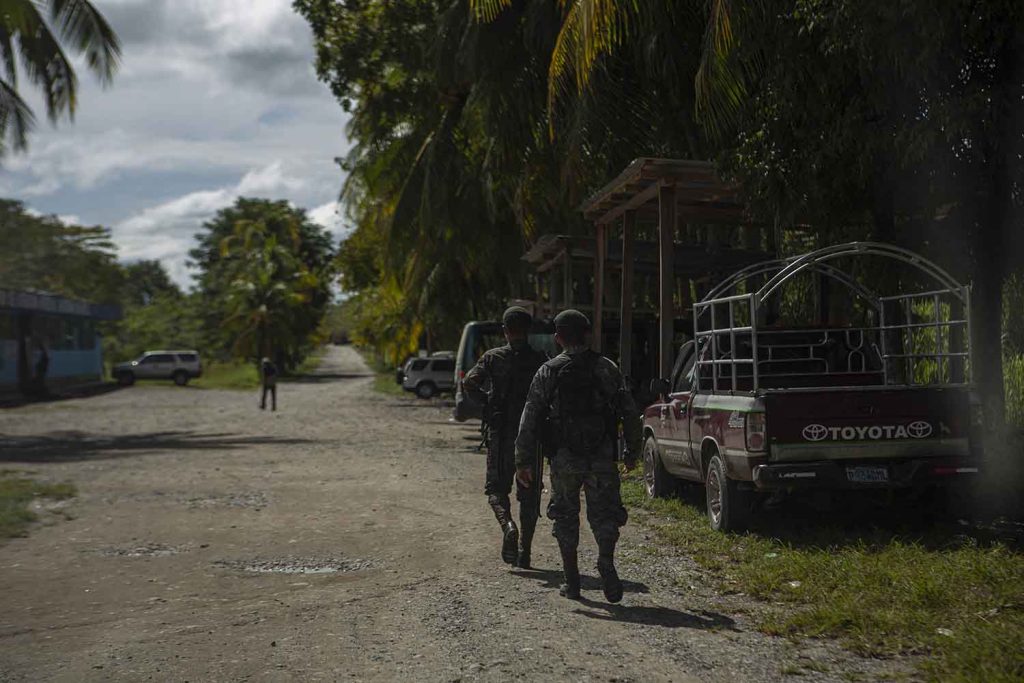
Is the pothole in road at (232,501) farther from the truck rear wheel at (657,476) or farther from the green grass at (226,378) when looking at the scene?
the green grass at (226,378)

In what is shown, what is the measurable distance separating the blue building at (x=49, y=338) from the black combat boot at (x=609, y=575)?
38.0 meters

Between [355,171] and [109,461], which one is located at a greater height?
[355,171]

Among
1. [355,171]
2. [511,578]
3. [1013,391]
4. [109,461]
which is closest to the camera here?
[511,578]

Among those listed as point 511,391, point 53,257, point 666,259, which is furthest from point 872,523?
point 53,257

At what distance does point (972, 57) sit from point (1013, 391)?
8.42 m

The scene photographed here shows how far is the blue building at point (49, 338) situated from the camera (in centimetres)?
4253

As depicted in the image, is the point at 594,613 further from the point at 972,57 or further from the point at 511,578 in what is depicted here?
the point at 972,57

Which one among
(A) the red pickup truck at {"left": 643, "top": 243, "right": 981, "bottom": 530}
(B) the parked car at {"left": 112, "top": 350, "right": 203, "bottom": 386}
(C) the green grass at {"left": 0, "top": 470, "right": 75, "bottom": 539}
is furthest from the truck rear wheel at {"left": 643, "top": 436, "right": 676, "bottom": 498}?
(B) the parked car at {"left": 112, "top": 350, "right": 203, "bottom": 386}

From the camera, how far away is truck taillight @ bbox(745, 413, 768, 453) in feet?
28.6

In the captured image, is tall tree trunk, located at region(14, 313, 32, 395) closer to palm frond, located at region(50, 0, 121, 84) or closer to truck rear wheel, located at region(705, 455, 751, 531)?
palm frond, located at region(50, 0, 121, 84)

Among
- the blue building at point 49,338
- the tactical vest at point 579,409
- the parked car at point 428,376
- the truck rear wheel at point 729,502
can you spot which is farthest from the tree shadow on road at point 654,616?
the blue building at point 49,338

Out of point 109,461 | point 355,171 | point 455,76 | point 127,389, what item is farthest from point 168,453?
point 127,389

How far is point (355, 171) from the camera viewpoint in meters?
30.3

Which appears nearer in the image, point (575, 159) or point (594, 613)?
point (594, 613)
